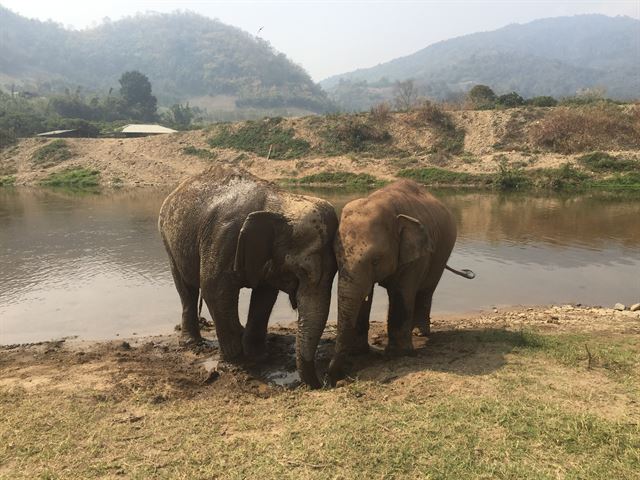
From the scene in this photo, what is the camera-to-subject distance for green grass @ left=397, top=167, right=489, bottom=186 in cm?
3791

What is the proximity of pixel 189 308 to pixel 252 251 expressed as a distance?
8.33ft

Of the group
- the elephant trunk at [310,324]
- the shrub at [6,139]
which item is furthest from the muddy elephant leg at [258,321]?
the shrub at [6,139]

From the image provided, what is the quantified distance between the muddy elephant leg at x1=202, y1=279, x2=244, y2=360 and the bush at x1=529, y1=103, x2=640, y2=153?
3948 centimetres

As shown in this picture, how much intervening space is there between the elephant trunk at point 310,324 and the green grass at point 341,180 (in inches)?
1273

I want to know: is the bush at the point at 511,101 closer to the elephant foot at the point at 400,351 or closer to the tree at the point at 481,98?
the tree at the point at 481,98

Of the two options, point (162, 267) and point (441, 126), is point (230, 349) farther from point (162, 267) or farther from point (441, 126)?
point (441, 126)

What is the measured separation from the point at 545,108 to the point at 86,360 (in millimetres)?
49165

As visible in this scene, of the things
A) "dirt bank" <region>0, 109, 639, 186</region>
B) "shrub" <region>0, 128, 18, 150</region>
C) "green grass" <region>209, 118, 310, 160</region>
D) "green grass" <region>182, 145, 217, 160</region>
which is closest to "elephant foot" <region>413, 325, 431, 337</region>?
"dirt bank" <region>0, 109, 639, 186</region>

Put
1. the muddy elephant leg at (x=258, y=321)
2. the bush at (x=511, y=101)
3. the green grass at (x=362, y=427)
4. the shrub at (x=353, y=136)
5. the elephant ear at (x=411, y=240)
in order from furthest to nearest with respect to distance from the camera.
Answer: the bush at (x=511, y=101), the shrub at (x=353, y=136), the muddy elephant leg at (x=258, y=321), the elephant ear at (x=411, y=240), the green grass at (x=362, y=427)

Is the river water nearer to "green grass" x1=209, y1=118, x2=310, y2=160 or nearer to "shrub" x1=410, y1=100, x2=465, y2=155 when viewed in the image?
"shrub" x1=410, y1=100, x2=465, y2=155

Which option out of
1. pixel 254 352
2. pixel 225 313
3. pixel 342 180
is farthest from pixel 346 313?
pixel 342 180

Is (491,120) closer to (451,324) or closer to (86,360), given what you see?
(451,324)

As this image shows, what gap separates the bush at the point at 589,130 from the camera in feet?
134

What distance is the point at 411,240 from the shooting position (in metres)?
6.77
